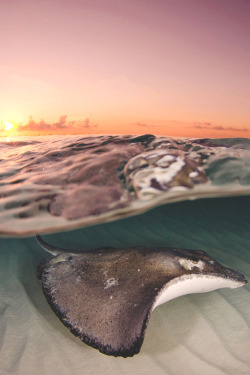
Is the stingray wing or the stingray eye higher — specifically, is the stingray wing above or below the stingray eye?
below

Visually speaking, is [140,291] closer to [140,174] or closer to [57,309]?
[57,309]

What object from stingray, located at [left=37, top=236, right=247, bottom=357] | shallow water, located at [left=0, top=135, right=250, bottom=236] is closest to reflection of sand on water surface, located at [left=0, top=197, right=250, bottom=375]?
stingray, located at [left=37, top=236, right=247, bottom=357]

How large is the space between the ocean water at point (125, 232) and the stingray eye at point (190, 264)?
2.30ft

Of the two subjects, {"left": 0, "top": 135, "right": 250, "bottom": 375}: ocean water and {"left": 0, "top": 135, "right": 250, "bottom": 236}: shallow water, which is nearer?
{"left": 0, "top": 135, "right": 250, "bottom": 375}: ocean water

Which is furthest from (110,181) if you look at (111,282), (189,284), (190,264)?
(189,284)

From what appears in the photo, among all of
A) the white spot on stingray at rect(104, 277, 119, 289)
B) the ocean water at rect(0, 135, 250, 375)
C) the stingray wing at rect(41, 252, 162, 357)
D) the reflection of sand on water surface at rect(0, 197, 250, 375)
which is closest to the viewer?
the stingray wing at rect(41, 252, 162, 357)

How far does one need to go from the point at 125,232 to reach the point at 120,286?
319 centimetres

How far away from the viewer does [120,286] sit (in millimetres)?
2807

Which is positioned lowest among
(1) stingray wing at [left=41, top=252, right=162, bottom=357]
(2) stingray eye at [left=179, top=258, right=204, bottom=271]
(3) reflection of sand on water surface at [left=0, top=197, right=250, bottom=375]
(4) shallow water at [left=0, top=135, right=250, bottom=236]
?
(3) reflection of sand on water surface at [left=0, top=197, right=250, bottom=375]

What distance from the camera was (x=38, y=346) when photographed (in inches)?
107

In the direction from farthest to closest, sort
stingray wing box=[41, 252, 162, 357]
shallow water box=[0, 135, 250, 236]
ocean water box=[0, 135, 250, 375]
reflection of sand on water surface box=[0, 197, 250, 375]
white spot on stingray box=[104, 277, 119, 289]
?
shallow water box=[0, 135, 250, 236], white spot on stingray box=[104, 277, 119, 289], ocean water box=[0, 135, 250, 375], reflection of sand on water surface box=[0, 197, 250, 375], stingray wing box=[41, 252, 162, 357]

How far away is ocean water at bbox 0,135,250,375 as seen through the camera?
257 cm

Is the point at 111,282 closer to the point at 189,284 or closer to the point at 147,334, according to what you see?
the point at 147,334

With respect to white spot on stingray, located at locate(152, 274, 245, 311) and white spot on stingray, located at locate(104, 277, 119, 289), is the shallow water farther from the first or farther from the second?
white spot on stingray, located at locate(152, 274, 245, 311)
